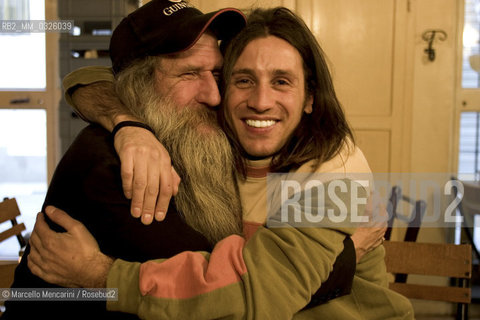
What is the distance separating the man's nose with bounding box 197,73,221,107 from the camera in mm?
1278

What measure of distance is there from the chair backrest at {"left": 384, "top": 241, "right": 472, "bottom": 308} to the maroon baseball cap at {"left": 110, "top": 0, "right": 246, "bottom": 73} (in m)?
1.09

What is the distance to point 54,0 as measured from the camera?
314 centimetres

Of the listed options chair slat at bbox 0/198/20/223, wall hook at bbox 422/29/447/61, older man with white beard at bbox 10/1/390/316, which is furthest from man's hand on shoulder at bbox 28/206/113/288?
wall hook at bbox 422/29/447/61

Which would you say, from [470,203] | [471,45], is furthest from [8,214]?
[471,45]

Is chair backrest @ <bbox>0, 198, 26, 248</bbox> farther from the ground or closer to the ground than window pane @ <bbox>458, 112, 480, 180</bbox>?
closer to the ground

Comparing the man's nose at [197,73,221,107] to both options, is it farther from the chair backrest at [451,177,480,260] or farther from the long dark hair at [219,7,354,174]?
the chair backrest at [451,177,480,260]

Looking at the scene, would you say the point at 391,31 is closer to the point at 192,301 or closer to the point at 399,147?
the point at 399,147

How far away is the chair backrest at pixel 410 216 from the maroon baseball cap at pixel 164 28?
5.01 feet

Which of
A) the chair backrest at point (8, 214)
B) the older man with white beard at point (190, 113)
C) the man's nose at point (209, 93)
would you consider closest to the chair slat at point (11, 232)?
the chair backrest at point (8, 214)

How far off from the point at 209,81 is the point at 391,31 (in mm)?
2159

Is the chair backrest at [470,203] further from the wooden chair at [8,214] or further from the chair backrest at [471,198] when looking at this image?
the wooden chair at [8,214]

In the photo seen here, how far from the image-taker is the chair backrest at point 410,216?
7.13 feet

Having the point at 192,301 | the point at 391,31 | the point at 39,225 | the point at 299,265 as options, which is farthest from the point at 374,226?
the point at 391,31

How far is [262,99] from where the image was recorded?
1.22 metres
